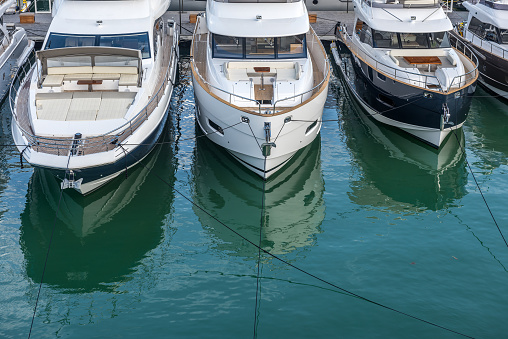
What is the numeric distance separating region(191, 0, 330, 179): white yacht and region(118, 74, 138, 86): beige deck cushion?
5.91ft

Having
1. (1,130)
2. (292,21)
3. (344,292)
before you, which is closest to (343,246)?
(344,292)

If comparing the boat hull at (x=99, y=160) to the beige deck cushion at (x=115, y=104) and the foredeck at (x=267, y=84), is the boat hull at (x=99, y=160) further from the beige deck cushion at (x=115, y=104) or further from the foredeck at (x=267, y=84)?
the foredeck at (x=267, y=84)

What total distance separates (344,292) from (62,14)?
A: 1365 centimetres

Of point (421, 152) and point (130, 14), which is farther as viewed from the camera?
point (130, 14)

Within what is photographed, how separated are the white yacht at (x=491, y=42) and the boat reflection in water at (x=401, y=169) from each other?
354 cm

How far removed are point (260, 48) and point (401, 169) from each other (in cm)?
563

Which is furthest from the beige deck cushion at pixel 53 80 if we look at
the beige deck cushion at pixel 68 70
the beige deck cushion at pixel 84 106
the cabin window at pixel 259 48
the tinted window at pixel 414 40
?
the tinted window at pixel 414 40

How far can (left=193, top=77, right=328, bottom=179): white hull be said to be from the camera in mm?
18344

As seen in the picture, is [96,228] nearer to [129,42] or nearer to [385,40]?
[129,42]

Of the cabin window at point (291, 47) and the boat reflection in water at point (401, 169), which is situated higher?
the cabin window at point (291, 47)

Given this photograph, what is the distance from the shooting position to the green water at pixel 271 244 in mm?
13844

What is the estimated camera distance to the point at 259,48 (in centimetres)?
2130

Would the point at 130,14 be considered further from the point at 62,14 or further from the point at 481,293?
the point at 481,293

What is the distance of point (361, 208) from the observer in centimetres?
1814
